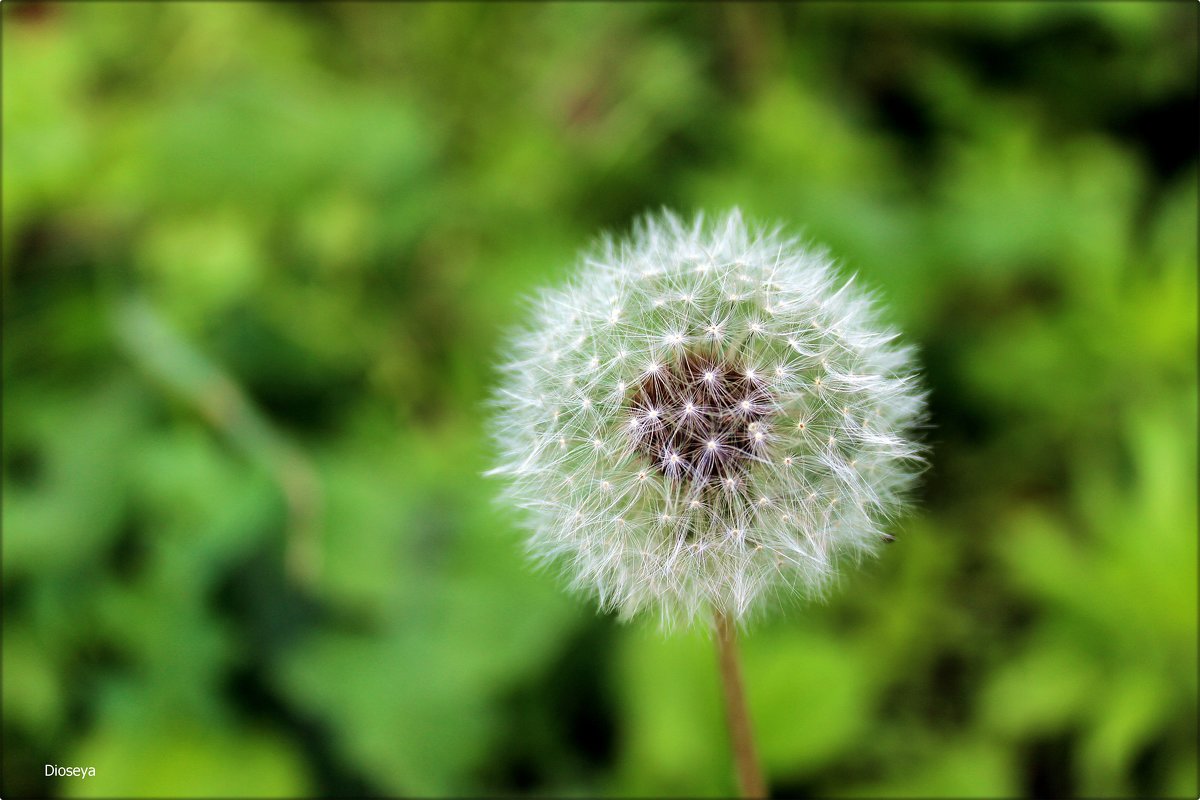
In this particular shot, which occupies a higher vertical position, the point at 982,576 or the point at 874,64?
the point at 874,64

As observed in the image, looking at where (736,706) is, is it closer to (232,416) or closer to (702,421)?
(702,421)

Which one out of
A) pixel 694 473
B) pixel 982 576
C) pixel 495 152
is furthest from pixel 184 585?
pixel 982 576

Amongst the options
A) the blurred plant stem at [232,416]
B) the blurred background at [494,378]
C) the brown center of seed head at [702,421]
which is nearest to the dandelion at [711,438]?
the brown center of seed head at [702,421]

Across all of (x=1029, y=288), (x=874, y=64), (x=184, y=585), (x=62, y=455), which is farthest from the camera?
(x=874, y=64)

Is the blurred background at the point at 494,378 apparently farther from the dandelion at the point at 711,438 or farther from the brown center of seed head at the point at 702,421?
the brown center of seed head at the point at 702,421

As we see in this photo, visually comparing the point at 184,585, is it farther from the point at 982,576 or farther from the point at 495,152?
the point at 982,576

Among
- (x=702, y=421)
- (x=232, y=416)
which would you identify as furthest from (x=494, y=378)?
(x=702, y=421)

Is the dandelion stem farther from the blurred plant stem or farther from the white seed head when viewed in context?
the blurred plant stem
